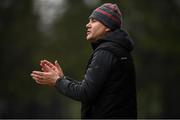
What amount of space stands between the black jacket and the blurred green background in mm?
22401

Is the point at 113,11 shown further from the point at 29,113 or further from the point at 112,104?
the point at 29,113

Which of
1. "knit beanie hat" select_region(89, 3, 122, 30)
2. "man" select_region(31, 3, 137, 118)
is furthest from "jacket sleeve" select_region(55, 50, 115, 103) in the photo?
"knit beanie hat" select_region(89, 3, 122, 30)

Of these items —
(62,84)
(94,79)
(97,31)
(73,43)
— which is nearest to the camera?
(94,79)

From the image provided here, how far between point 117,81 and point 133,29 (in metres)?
24.4

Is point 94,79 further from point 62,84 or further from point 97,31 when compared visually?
point 97,31

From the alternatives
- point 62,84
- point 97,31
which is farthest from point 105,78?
point 97,31

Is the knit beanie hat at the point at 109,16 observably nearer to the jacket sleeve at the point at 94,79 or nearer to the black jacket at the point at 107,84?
the black jacket at the point at 107,84

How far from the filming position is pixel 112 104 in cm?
629

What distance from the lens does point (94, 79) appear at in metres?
6.19

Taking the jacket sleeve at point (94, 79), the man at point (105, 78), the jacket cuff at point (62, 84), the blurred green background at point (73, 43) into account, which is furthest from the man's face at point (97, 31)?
the blurred green background at point (73, 43)

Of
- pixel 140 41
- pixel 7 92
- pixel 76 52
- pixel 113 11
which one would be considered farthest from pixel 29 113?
pixel 113 11

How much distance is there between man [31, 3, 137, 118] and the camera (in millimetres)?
6219

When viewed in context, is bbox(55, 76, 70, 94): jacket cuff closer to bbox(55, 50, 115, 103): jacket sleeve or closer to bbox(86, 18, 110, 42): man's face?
bbox(55, 50, 115, 103): jacket sleeve

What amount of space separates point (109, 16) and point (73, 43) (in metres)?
25.1
